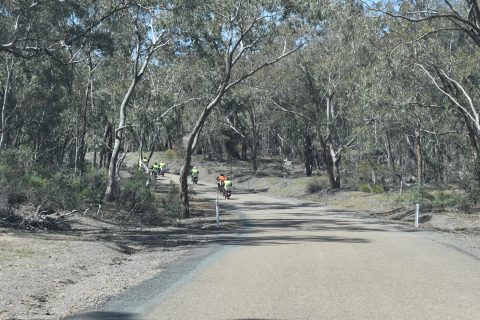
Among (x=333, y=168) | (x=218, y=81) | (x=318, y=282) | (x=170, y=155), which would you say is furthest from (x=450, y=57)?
(x=170, y=155)

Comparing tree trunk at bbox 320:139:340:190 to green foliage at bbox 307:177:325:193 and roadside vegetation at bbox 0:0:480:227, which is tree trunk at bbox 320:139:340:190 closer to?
roadside vegetation at bbox 0:0:480:227

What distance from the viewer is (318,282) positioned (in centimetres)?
1034

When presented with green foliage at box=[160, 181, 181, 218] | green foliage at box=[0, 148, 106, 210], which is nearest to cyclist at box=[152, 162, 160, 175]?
green foliage at box=[160, 181, 181, 218]

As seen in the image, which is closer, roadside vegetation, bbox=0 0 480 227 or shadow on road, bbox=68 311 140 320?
shadow on road, bbox=68 311 140 320

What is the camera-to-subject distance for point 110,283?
10.4m

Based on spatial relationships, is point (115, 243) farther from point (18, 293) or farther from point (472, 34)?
point (472, 34)

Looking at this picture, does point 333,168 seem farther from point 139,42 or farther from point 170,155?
point 170,155

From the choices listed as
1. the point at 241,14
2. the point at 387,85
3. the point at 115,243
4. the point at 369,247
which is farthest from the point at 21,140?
the point at 369,247

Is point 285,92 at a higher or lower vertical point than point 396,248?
higher

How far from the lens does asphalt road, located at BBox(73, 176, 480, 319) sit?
317 inches

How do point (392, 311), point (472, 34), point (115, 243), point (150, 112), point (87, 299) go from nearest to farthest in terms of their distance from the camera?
point (392, 311) < point (87, 299) < point (115, 243) < point (472, 34) < point (150, 112)

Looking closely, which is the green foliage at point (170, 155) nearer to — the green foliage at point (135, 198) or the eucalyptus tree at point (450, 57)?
the green foliage at point (135, 198)

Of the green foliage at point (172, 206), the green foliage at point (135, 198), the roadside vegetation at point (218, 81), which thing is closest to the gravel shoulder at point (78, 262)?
the roadside vegetation at point (218, 81)

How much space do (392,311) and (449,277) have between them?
11.2 feet
